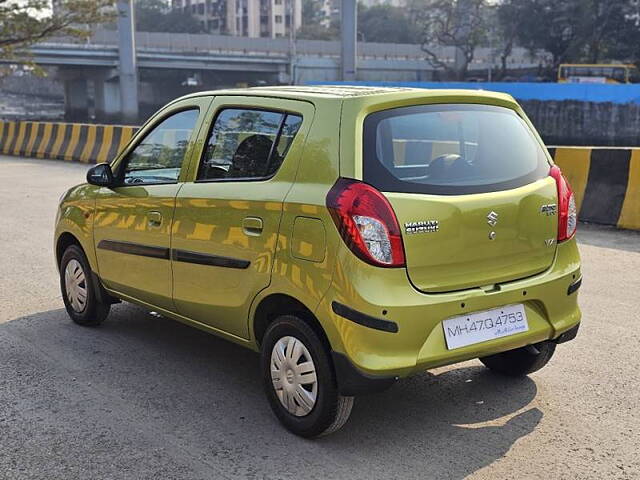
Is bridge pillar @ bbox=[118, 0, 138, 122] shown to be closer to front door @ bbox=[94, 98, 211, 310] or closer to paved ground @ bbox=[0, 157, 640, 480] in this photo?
front door @ bbox=[94, 98, 211, 310]

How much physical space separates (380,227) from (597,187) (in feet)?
23.7

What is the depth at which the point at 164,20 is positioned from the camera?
12450 centimetres

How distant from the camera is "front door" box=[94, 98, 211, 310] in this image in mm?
4645

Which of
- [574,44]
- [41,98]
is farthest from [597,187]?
[41,98]

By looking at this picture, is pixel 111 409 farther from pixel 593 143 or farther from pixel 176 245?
pixel 593 143

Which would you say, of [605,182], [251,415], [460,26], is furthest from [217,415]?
[460,26]

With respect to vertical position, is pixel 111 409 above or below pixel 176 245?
below

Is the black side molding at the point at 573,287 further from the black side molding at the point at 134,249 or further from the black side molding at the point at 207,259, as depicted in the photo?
the black side molding at the point at 134,249

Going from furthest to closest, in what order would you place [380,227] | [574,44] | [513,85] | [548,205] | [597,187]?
[574,44] < [513,85] < [597,187] < [548,205] < [380,227]

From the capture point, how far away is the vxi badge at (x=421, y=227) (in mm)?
3494

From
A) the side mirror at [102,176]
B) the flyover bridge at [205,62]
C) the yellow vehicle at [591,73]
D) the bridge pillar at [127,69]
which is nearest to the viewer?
the side mirror at [102,176]

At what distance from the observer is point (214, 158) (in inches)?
173

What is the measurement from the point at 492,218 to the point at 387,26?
11802 cm

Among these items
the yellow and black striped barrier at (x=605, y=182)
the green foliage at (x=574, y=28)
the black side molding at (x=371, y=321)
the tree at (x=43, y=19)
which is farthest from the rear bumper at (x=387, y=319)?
the green foliage at (x=574, y=28)
